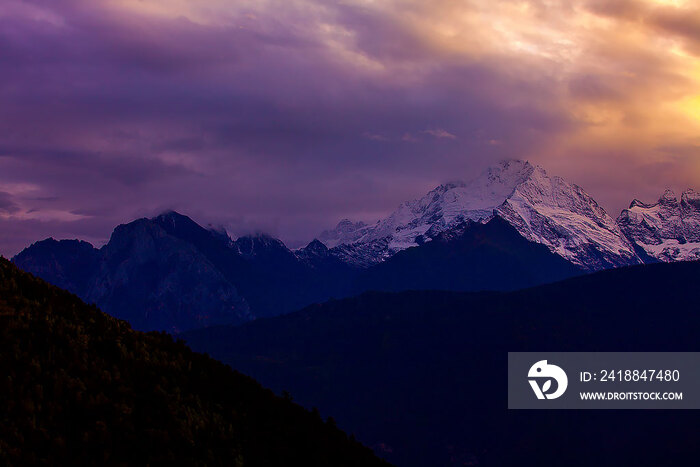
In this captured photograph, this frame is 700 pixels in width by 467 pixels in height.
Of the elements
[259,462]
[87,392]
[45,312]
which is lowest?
[259,462]

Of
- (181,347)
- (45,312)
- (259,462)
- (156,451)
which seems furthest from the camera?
(181,347)

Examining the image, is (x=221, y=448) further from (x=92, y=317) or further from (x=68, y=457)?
(x=92, y=317)

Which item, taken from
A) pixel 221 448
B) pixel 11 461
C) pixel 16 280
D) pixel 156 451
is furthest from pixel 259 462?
pixel 16 280

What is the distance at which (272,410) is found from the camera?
68375 millimetres

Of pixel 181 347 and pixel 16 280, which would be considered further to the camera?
pixel 181 347

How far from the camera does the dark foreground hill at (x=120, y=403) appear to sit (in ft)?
173

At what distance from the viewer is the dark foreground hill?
173ft

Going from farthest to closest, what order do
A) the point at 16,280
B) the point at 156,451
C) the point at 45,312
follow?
the point at 16,280 < the point at 45,312 < the point at 156,451

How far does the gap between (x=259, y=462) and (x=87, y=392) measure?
40.3ft

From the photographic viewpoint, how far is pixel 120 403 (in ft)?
189

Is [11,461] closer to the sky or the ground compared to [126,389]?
closer to the ground

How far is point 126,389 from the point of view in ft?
194

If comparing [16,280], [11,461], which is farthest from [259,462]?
[16,280]

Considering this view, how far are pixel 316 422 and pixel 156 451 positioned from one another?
2062cm
